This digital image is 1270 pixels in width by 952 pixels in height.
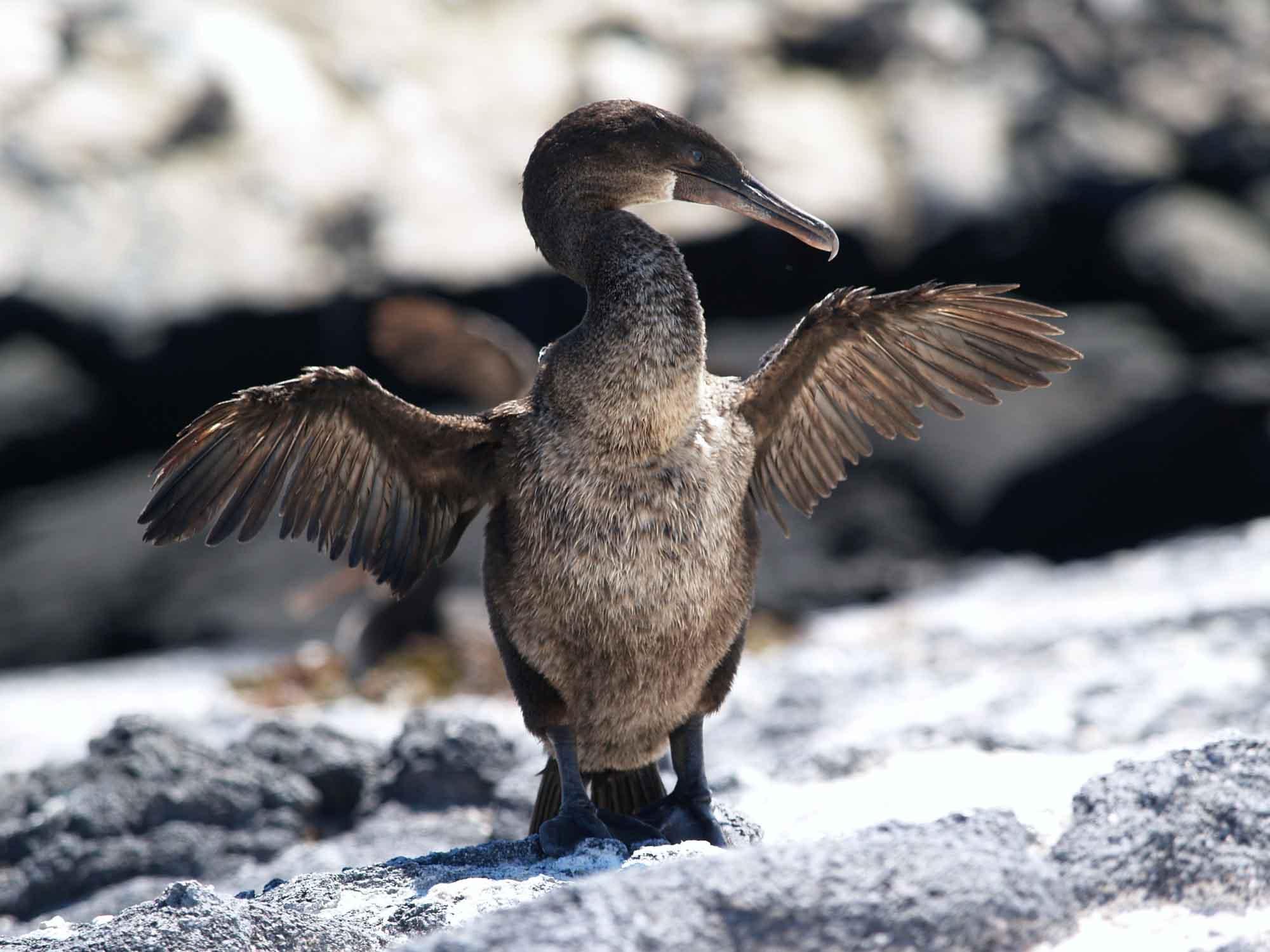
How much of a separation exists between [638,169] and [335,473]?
1.08 metres

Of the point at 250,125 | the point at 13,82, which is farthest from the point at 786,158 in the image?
the point at 13,82

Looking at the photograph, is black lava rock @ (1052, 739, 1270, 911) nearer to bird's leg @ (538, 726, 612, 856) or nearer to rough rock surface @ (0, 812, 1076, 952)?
rough rock surface @ (0, 812, 1076, 952)

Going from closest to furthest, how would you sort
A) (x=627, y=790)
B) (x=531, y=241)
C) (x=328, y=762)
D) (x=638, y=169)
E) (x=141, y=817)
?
1. (x=638, y=169)
2. (x=627, y=790)
3. (x=141, y=817)
4. (x=328, y=762)
5. (x=531, y=241)

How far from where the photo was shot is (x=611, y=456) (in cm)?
351

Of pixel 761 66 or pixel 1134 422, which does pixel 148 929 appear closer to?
pixel 1134 422

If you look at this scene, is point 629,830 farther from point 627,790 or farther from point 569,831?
point 627,790

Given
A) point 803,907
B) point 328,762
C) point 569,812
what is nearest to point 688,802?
point 569,812

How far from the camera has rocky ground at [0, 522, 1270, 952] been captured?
2314 millimetres

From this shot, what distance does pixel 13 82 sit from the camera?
404 inches

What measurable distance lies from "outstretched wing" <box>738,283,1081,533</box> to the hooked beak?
17 centimetres

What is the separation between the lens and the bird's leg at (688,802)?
12.0 ft

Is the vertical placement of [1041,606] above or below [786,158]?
Result: below

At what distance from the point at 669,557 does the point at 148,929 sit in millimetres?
1407

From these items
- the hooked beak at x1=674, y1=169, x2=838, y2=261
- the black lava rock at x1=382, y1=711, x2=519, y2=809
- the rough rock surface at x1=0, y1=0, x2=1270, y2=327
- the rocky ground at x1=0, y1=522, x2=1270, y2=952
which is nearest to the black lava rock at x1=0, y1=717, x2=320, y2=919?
the rocky ground at x1=0, y1=522, x2=1270, y2=952
